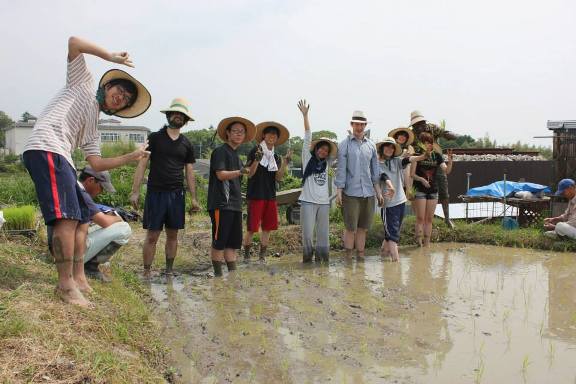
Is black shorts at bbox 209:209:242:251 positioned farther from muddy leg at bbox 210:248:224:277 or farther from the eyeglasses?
the eyeglasses

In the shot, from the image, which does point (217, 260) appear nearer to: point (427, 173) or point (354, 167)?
point (354, 167)

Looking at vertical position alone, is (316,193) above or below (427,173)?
below

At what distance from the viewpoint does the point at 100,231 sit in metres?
4.63

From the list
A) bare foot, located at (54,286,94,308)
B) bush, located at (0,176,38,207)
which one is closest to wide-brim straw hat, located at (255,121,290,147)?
bare foot, located at (54,286,94,308)

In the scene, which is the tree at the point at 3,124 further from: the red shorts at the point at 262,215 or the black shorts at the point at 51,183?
the black shorts at the point at 51,183

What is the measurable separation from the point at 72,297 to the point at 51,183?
0.78 metres

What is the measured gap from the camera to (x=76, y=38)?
3.56 metres

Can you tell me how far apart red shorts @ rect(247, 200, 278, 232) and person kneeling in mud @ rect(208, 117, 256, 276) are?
26.0 inches

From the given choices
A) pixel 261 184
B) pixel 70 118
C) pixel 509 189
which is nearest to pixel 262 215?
pixel 261 184

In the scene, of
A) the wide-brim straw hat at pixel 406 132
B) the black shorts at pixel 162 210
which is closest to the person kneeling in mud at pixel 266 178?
the black shorts at pixel 162 210

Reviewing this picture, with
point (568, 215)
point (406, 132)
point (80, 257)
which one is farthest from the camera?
point (568, 215)

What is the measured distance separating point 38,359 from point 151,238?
3.14 metres

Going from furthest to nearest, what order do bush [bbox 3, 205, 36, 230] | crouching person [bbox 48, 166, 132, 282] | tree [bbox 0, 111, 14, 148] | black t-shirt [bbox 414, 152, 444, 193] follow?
tree [bbox 0, 111, 14, 148]
black t-shirt [bbox 414, 152, 444, 193]
bush [bbox 3, 205, 36, 230]
crouching person [bbox 48, 166, 132, 282]

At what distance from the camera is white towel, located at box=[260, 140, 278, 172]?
641cm
